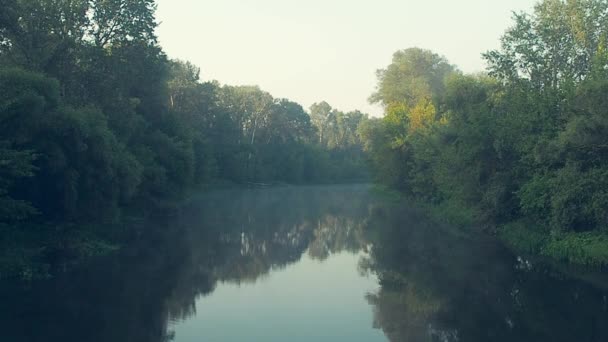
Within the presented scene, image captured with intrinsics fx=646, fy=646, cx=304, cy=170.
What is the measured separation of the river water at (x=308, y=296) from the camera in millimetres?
15211

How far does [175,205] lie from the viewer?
60250 mm

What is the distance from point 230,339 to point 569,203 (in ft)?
54.2

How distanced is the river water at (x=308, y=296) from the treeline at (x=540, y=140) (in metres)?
2.14

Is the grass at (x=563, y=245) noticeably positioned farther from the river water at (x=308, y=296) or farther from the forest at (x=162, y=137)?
the river water at (x=308, y=296)

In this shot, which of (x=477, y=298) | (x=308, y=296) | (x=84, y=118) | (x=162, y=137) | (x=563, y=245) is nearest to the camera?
(x=477, y=298)

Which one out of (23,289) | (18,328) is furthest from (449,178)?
(18,328)

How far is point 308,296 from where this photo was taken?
20188 mm

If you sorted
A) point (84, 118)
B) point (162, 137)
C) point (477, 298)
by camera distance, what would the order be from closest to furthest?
1. point (477, 298)
2. point (84, 118)
3. point (162, 137)

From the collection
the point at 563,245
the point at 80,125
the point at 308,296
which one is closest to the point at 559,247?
the point at 563,245

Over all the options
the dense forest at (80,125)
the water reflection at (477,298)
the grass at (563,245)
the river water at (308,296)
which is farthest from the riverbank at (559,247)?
the dense forest at (80,125)

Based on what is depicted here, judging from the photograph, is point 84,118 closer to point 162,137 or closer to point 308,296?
point 308,296

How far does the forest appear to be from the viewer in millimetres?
24891

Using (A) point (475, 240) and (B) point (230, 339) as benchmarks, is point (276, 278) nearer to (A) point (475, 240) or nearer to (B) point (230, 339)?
(B) point (230, 339)

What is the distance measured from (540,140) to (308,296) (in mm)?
13725
